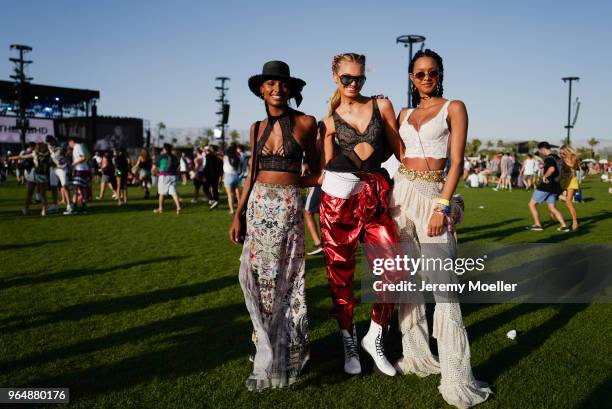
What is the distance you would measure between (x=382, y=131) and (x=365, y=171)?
1.00 ft

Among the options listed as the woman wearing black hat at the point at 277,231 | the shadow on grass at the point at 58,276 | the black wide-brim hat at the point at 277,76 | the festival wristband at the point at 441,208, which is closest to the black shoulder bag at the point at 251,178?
the woman wearing black hat at the point at 277,231

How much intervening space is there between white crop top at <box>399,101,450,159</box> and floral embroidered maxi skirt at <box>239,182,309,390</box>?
0.84 m

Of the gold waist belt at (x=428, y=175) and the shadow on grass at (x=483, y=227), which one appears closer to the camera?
the gold waist belt at (x=428, y=175)

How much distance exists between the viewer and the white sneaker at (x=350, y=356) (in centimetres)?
342

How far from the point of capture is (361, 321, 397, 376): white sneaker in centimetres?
343

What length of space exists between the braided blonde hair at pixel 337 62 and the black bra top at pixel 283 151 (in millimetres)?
319

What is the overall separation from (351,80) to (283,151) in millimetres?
687

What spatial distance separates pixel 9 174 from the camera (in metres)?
34.5

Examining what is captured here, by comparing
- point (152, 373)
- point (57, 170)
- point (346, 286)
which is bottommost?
point (152, 373)

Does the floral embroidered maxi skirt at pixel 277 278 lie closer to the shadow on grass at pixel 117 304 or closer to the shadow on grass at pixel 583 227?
the shadow on grass at pixel 117 304

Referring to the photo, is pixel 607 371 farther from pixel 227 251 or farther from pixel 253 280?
pixel 227 251

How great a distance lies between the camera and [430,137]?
3.07m

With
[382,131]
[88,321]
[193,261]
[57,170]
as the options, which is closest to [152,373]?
[88,321]

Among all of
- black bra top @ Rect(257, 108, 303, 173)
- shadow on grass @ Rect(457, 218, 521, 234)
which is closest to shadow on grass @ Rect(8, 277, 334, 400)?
black bra top @ Rect(257, 108, 303, 173)
